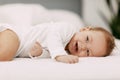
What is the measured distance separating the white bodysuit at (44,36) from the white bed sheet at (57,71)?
23 cm

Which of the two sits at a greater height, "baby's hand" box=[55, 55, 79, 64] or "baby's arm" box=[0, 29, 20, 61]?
"baby's arm" box=[0, 29, 20, 61]

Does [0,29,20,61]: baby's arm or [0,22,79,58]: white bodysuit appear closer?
[0,29,20,61]: baby's arm

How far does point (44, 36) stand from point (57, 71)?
1.35 feet

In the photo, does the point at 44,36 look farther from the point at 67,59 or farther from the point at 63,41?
the point at 67,59

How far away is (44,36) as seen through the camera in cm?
146

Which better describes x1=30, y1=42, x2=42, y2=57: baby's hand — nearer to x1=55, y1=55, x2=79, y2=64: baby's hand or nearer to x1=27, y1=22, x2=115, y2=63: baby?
x1=27, y1=22, x2=115, y2=63: baby

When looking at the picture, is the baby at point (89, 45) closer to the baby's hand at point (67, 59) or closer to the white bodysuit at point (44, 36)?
the white bodysuit at point (44, 36)

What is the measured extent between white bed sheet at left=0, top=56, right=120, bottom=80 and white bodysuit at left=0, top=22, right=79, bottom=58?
0.23m

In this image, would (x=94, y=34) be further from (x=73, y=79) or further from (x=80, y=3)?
(x=80, y=3)

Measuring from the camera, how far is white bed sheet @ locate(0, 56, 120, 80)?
41.2 inches

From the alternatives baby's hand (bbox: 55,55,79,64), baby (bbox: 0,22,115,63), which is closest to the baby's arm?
baby (bbox: 0,22,115,63)

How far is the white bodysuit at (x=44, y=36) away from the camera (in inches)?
54.1

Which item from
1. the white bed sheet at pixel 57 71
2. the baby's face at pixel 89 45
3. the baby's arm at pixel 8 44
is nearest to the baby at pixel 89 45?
the baby's face at pixel 89 45

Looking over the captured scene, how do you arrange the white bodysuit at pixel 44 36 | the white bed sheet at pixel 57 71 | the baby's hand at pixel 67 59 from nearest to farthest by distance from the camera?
the white bed sheet at pixel 57 71 → the baby's hand at pixel 67 59 → the white bodysuit at pixel 44 36
